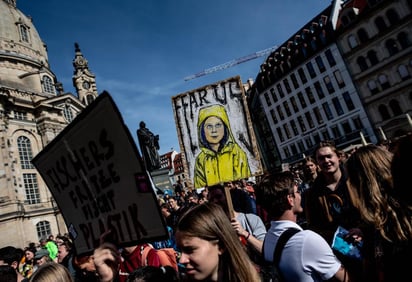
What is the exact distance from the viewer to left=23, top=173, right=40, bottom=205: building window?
29.2 meters

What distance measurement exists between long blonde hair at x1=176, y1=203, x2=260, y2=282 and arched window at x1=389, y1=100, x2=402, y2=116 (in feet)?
114

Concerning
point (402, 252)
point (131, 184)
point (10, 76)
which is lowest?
point (402, 252)

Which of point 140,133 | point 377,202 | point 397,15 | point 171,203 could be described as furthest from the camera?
point 397,15

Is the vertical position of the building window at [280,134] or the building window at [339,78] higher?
the building window at [339,78]

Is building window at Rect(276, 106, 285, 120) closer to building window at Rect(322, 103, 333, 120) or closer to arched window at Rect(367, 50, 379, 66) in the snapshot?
building window at Rect(322, 103, 333, 120)

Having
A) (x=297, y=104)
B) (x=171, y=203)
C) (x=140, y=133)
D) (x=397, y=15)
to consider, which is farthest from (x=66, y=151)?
(x=297, y=104)

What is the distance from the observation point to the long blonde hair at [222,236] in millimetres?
1908

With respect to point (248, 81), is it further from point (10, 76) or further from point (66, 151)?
point (66, 151)

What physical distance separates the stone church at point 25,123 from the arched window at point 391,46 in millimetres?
37142

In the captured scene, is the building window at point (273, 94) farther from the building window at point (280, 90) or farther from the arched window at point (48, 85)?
the arched window at point (48, 85)

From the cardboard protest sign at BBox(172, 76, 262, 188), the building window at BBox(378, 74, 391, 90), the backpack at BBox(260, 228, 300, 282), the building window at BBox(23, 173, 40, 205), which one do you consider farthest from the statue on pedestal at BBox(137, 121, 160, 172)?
the building window at BBox(378, 74, 391, 90)

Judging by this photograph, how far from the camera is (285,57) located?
4138cm

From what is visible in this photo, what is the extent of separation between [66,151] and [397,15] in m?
36.2

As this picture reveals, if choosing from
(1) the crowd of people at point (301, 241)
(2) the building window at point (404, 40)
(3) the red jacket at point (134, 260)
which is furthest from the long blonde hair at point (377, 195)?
(2) the building window at point (404, 40)
